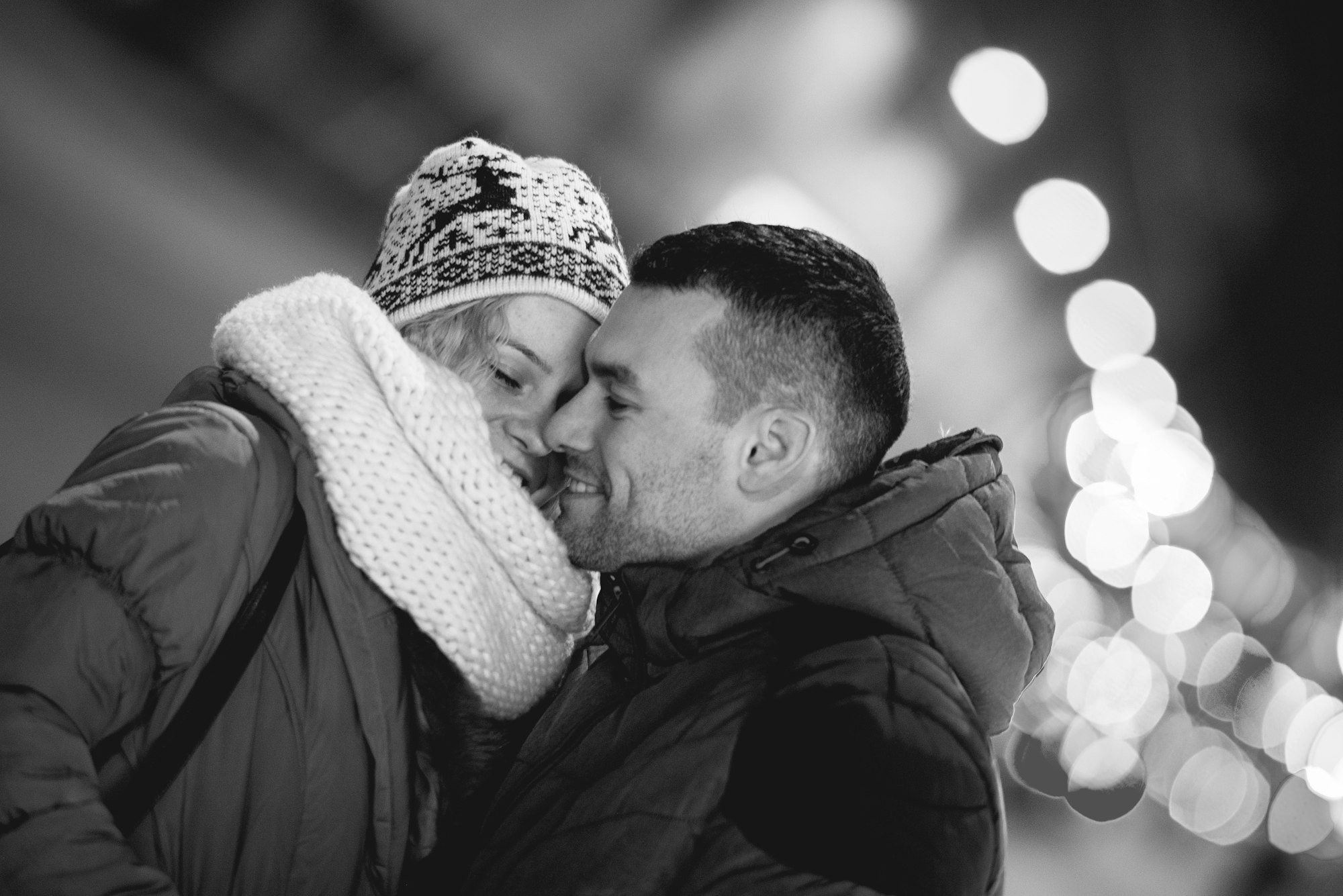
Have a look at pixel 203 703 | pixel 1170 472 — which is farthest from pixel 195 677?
pixel 1170 472

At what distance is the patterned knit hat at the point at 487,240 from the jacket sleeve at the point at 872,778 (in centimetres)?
100

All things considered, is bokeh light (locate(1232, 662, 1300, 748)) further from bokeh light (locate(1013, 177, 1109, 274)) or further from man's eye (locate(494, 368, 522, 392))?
man's eye (locate(494, 368, 522, 392))

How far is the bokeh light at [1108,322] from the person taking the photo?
7.74 m

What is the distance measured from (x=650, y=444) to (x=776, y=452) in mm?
231

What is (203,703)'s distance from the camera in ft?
4.82

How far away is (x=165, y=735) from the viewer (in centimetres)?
144

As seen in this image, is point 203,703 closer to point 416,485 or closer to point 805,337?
point 416,485

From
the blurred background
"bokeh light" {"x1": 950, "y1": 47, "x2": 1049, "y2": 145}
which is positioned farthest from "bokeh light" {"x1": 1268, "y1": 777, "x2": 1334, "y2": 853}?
"bokeh light" {"x1": 950, "y1": 47, "x2": 1049, "y2": 145}

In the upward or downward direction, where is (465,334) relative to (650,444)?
upward

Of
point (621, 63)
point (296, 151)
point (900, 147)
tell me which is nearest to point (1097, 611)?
point (900, 147)

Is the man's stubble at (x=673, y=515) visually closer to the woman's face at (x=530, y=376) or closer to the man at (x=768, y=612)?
the man at (x=768, y=612)

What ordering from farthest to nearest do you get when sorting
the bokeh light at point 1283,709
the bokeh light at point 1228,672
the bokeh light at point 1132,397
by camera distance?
the bokeh light at point 1283,709 < the bokeh light at point 1228,672 < the bokeh light at point 1132,397

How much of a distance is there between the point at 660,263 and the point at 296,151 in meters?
1.63

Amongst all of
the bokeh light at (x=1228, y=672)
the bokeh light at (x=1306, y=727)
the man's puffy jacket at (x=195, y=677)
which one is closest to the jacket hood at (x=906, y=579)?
the man's puffy jacket at (x=195, y=677)
